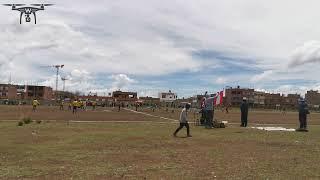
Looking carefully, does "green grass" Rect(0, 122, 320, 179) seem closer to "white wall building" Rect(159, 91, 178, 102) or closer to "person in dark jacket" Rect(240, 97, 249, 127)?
"person in dark jacket" Rect(240, 97, 249, 127)

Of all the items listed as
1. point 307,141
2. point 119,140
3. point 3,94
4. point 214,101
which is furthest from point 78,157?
point 3,94

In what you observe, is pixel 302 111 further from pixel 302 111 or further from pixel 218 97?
pixel 218 97

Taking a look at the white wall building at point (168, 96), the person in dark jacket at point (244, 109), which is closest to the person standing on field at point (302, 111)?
the person in dark jacket at point (244, 109)

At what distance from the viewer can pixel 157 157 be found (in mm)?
16531

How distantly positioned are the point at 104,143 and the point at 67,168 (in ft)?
22.9

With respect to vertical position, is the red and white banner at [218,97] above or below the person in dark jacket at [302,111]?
above

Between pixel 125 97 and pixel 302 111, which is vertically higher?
pixel 125 97

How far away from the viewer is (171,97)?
135750mm

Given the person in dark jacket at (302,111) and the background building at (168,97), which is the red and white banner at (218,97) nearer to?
the person in dark jacket at (302,111)

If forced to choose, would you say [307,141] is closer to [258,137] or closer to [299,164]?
[258,137]

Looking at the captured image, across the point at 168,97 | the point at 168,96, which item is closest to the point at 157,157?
the point at 168,97

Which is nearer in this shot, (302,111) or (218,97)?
(302,111)

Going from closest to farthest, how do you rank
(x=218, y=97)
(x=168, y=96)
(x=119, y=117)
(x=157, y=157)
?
(x=157, y=157) → (x=218, y=97) → (x=119, y=117) → (x=168, y=96)

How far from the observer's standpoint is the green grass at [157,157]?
43.1ft
